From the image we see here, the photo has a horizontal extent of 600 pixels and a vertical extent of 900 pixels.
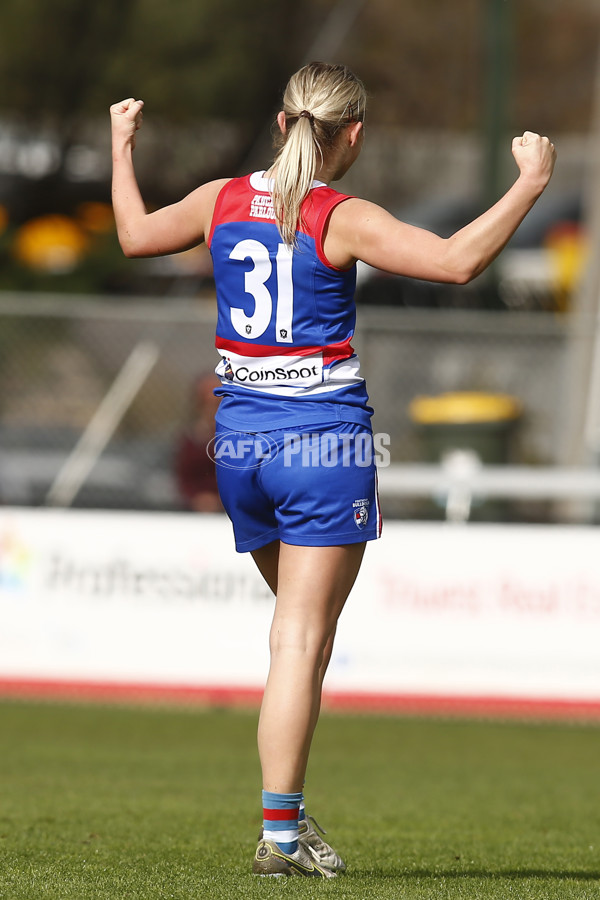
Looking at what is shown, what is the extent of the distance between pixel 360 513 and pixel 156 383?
9.16 m

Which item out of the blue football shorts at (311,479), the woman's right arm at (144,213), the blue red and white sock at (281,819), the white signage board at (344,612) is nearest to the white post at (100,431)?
the white signage board at (344,612)

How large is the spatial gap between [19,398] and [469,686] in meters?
7.11

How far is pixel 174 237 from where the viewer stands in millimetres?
3617

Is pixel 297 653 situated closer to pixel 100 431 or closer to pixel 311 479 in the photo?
pixel 311 479

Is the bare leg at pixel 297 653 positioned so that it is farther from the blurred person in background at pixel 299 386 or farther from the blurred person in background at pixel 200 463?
the blurred person in background at pixel 200 463

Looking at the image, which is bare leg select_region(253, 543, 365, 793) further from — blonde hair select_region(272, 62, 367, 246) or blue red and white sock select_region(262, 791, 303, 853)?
blonde hair select_region(272, 62, 367, 246)

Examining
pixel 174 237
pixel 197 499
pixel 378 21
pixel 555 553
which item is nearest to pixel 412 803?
pixel 174 237

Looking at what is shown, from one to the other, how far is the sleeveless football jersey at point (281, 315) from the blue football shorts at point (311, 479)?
42 mm

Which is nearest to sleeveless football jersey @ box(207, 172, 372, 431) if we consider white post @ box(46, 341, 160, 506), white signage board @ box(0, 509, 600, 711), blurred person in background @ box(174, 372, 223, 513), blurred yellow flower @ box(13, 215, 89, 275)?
white signage board @ box(0, 509, 600, 711)

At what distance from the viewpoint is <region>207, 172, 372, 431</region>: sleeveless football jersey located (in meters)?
3.38

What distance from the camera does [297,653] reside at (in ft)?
11.2

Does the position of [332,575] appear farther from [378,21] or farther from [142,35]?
[378,21]

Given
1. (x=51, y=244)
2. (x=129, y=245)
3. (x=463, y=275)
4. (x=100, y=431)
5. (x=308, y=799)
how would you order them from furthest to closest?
(x=51, y=244), (x=100, y=431), (x=308, y=799), (x=129, y=245), (x=463, y=275)

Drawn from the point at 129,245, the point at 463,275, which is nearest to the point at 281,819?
the point at 463,275
